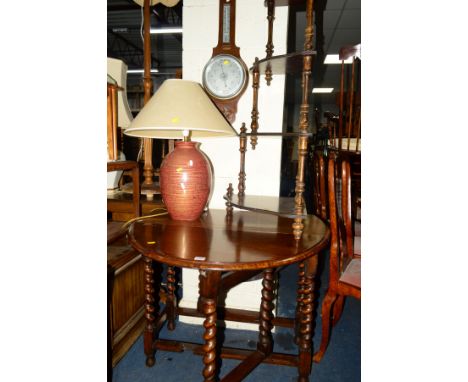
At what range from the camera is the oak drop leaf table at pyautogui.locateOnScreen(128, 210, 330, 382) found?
3.19 feet

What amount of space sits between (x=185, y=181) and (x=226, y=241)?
32cm

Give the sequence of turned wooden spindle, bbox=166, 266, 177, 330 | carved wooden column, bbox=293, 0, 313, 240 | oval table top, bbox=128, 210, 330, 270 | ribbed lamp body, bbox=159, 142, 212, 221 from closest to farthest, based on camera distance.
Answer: oval table top, bbox=128, 210, 330, 270
carved wooden column, bbox=293, 0, 313, 240
ribbed lamp body, bbox=159, 142, 212, 221
turned wooden spindle, bbox=166, 266, 177, 330

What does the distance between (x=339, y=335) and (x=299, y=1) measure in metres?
1.91

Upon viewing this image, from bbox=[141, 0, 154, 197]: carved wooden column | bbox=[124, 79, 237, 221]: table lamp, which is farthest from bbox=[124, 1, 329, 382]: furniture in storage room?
bbox=[141, 0, 154, 197]: carved wooden column

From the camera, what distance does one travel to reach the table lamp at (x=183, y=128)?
1.17m

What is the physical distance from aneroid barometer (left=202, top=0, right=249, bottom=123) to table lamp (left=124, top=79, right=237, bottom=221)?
18.6 inches

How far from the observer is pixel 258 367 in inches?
64.2

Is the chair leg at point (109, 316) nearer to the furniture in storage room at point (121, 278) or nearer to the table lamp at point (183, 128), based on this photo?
the furniture in storage room at point (121, 278)

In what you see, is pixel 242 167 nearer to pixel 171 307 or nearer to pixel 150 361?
pixel 171 307

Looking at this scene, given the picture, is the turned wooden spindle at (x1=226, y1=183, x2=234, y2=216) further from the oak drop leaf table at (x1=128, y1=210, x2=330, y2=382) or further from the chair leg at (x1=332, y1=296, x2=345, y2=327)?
the chair leg at (x1=332, y1=296, x2=345, y2=327)

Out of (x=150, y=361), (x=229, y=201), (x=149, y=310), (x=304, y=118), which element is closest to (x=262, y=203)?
(x=229, y=201)
